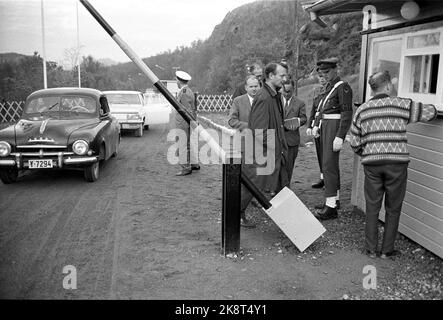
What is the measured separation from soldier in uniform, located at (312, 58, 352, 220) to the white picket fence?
1578cm

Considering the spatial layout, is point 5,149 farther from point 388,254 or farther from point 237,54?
point 237,54

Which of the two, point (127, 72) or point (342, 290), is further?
point (127, 72)

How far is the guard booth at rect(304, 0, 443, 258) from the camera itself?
4.21 metres

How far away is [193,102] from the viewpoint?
27.7ft

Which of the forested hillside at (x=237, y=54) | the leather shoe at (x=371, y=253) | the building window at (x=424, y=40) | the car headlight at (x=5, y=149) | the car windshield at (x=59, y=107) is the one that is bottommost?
the leather shoe at (x=371, y=253)

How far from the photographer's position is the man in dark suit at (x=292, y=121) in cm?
572

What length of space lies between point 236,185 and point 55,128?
14.4 ft

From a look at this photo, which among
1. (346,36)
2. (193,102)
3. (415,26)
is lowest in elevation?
(193,102)

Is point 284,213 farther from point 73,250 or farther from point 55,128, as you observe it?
point 55,128

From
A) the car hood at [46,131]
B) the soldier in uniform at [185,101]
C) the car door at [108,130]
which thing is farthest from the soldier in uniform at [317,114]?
the car hood at [46,131]

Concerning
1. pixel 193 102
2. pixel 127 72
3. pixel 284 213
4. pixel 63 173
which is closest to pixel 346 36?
pixel 193 102

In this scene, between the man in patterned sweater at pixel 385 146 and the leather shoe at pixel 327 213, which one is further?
the leather shoe at pixel 327 213

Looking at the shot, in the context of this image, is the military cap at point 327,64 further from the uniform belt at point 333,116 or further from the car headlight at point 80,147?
the car headlight at point 80,147

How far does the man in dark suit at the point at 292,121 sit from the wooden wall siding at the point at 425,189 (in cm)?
153
